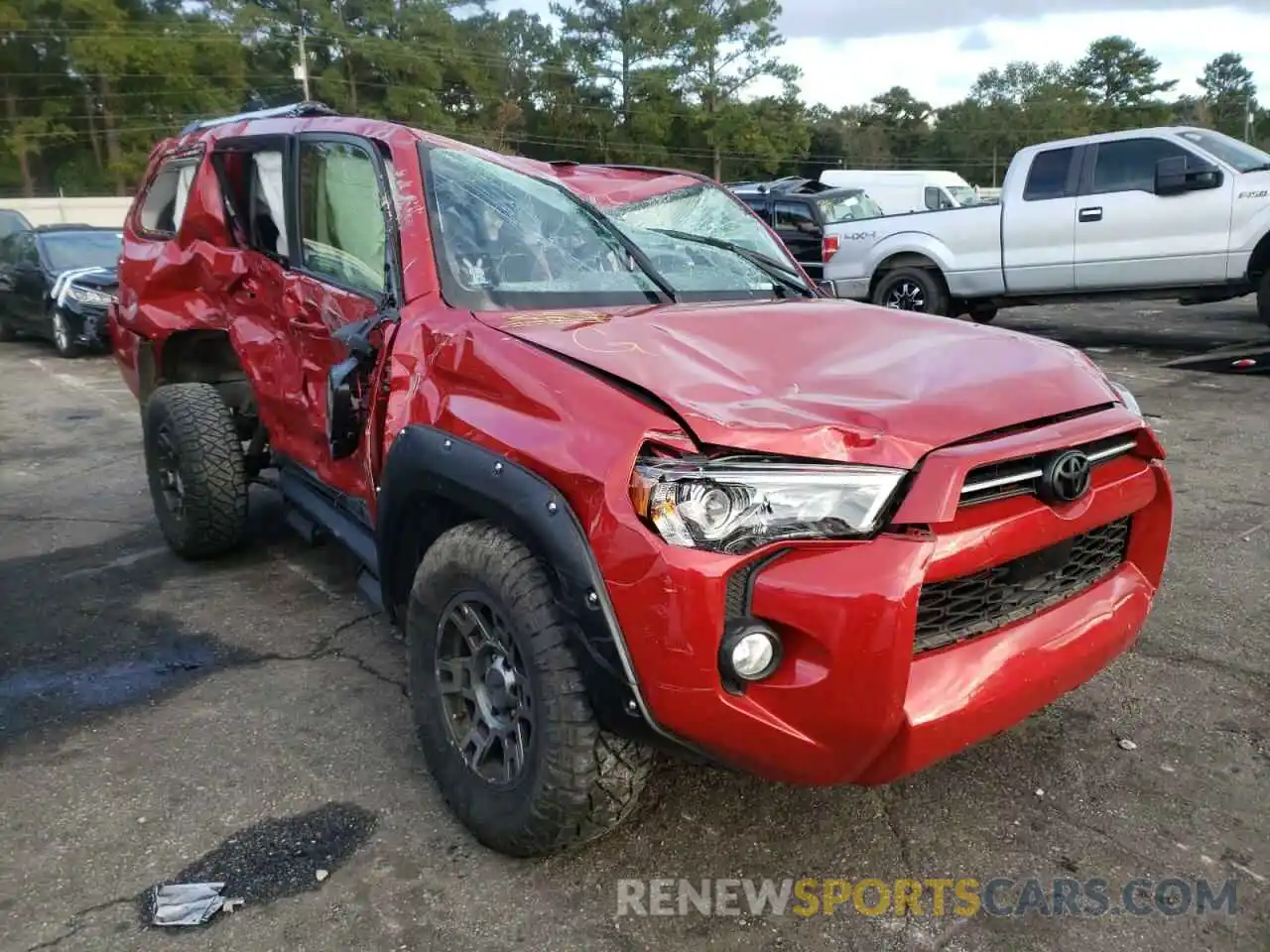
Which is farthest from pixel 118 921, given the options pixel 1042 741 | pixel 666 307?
pixel 1042 741

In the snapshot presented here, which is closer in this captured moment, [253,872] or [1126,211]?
[253,872]

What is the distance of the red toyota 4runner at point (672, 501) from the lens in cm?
208

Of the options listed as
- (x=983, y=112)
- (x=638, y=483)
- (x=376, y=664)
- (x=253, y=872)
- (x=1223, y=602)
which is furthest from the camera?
(x=983, y=112)

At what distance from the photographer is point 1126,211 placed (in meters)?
9.53

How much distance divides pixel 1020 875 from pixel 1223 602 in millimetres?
2176

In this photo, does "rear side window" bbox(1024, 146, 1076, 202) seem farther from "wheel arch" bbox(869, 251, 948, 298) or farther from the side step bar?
the side step bar

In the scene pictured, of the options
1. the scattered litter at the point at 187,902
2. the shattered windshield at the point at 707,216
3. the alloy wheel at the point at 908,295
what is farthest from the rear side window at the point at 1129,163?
the scattered litter at the point at 187,902

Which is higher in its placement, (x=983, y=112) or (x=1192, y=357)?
(x=983, y=112)

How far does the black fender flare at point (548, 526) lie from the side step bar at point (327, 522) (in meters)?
0.54

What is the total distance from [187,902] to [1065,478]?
231cm

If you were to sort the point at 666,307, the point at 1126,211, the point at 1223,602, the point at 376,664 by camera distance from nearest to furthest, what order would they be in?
the point at 666,307 → the point at 376,664 → the point at 1223,602 → the point at 1126,211

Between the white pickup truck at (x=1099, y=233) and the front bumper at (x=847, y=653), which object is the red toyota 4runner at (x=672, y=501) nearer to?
the front bumper at (x=847, y=653)

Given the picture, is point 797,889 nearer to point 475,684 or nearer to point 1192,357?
point 475,684

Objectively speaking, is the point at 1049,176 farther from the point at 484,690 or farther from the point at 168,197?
the point at 484,690
